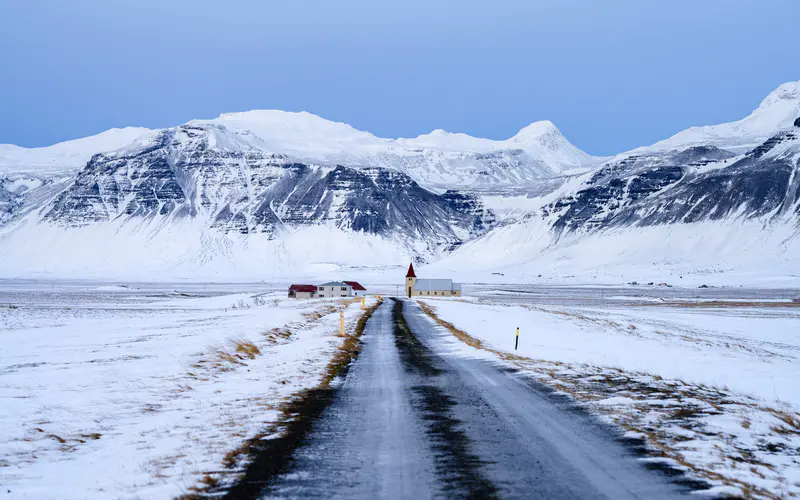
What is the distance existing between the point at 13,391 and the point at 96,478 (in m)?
7.04

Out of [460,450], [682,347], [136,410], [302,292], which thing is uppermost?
[460,450]

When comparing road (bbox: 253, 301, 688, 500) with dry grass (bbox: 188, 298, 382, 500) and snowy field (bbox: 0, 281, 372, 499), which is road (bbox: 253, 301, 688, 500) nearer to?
dry grass (bbox: 188, 298, 382, 500)

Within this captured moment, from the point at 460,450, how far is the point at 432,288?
131 metres

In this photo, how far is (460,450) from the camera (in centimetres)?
954

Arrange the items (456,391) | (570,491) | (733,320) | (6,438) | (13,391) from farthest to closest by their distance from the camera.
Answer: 1. (733,320)
2. (456,391)
3. (13,391)
4. (6,438)
5. (570,491)

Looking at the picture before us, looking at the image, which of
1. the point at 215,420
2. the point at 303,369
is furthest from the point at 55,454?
the point at 303,369

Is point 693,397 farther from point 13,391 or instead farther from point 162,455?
point 13,391

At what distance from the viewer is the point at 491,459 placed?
9070 millimetres

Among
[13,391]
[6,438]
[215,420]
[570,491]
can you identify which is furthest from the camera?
[13,391]

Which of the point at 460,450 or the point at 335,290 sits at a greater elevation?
the point at 460,450

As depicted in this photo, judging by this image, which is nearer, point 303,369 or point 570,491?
point 570,491

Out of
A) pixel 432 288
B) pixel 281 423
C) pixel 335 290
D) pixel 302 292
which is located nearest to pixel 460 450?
pixel 281 423

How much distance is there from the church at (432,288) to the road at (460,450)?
121959 mm

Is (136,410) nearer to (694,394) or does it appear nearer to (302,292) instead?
(694,394)
